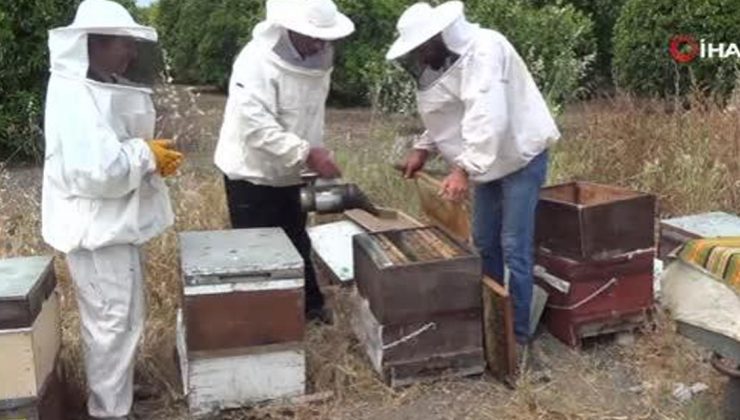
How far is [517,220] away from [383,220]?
1041 millimetres

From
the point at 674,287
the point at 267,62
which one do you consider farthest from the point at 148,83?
the point at 674,287

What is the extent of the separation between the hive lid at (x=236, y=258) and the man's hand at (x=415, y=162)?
719 millimetres

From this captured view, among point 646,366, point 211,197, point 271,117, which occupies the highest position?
point 271,117

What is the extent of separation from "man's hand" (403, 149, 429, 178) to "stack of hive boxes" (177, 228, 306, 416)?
88cm

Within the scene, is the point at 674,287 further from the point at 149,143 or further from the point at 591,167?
the point at 591,167

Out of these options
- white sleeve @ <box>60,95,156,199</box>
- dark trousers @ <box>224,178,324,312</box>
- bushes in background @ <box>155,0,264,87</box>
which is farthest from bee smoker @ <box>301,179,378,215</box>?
bushes in background @ <box>155,0,264,87</box>

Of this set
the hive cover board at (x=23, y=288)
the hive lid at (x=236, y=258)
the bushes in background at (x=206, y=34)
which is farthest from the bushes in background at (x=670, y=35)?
the hive cover board at (x=23, y=288)

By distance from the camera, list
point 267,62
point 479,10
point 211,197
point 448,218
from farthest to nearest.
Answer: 1. point 479,10
2. point 211,197
3. point 448,218
4. point 267,62

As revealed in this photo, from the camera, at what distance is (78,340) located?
3984 mm

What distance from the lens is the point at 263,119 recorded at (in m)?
3.77

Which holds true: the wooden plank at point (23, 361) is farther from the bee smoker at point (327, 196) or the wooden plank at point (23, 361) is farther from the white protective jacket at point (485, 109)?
the white protective jacket at point (485, 109)

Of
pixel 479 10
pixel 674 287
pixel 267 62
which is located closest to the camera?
pixel 674 287

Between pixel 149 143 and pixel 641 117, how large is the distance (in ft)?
11.4

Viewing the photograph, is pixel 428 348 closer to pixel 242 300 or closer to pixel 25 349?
pixel 242 300
